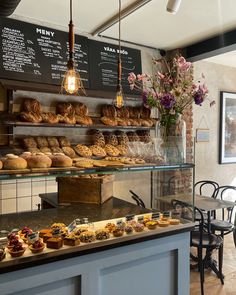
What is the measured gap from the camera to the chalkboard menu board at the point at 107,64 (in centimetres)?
352

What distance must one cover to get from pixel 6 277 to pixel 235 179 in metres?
4.45

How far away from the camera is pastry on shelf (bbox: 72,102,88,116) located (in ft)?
10.8

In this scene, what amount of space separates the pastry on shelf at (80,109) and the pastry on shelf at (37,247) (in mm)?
2065

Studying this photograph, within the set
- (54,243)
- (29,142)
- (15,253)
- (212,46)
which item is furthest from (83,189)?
(212,46)

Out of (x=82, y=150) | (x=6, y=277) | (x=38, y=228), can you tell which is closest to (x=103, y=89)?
(x=82, y=150)

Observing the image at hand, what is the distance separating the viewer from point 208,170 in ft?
15.1

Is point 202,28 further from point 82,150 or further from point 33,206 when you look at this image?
point 33,206

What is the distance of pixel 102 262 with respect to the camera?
1499 millimetres

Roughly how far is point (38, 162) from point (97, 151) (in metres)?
1.66

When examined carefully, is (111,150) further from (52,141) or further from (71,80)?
(71,80)

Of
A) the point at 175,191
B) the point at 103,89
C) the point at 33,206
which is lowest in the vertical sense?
the point at 33,206

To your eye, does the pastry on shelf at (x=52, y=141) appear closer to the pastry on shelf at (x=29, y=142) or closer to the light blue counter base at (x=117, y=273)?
the pastry on shelf at (x=29, y=142)

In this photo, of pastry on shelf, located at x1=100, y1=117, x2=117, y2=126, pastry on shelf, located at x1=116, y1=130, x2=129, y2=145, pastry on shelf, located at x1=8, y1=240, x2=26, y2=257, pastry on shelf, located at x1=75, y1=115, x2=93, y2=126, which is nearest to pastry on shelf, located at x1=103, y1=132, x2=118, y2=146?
pastry on shelf, located at x1=116, y1=130, x2=129, y2=145

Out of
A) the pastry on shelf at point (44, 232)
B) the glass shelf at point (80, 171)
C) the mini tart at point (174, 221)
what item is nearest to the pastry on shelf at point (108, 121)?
the glass shelf at point (80, 171)
